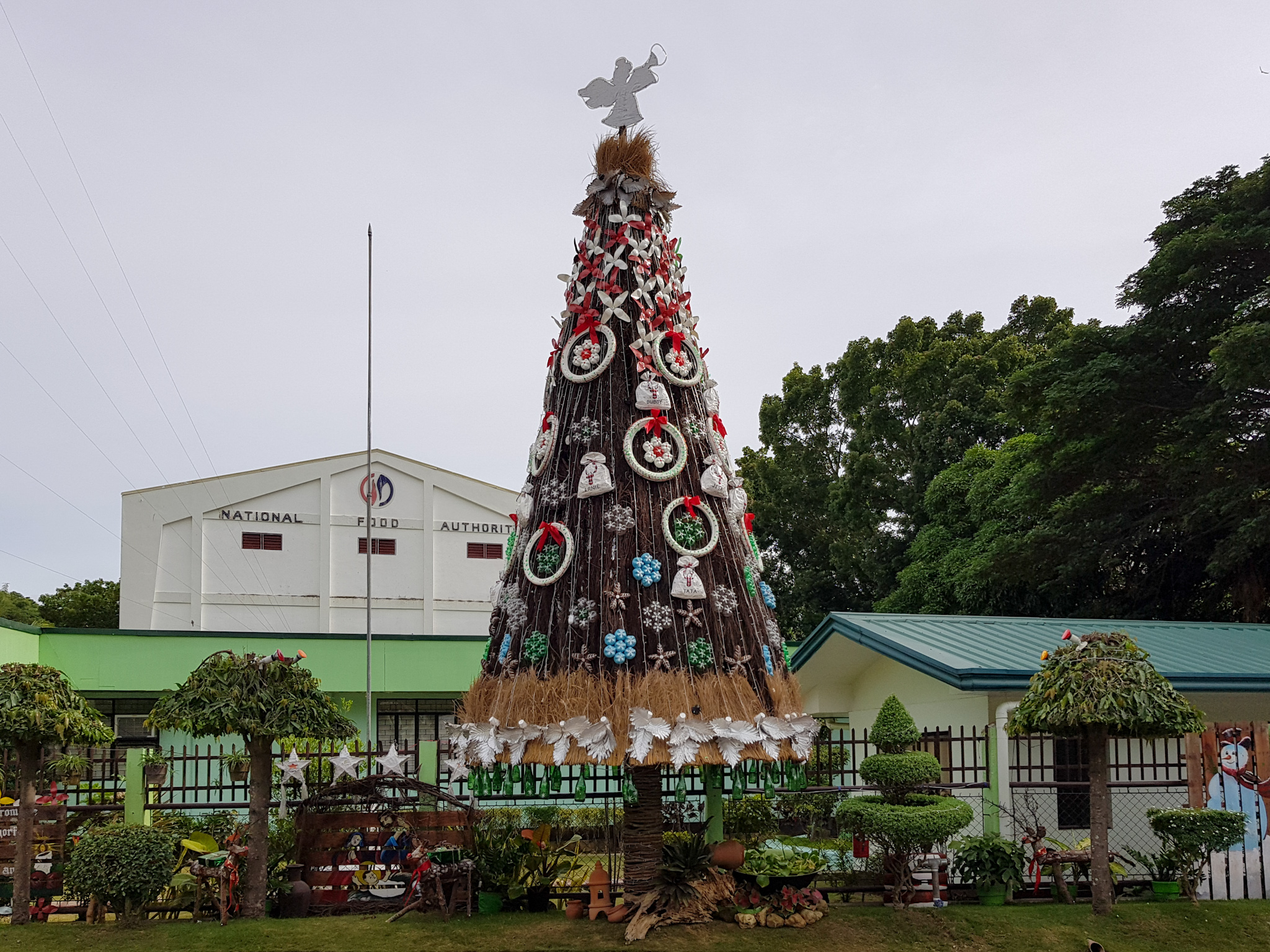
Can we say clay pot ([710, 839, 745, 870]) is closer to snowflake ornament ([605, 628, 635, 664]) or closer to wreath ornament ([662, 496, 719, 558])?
snowflake ornament ([605, 628, 635, 664])

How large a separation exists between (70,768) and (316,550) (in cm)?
1737

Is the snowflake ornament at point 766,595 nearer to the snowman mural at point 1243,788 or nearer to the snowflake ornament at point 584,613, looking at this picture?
the snowflake ornament at point 584,613

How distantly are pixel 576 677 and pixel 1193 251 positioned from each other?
19160mm

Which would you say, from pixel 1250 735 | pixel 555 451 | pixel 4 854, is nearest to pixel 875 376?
pixel 1250 735

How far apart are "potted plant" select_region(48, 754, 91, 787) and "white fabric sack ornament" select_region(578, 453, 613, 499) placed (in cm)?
876

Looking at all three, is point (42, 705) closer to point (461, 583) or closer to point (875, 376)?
point (461, 583)

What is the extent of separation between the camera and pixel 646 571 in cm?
984

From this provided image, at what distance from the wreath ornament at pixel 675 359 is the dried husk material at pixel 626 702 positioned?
3000 millimetres

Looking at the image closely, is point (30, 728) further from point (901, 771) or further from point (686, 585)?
point (901, 771)

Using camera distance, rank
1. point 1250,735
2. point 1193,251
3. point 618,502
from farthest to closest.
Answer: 1. point 1193,251
2. point 1250,735
3. point 618,502

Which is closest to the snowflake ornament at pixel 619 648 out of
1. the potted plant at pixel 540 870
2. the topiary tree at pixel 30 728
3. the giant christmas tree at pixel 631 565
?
the giant christmas tree at pixel 631 565

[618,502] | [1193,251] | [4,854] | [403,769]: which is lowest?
[4,854]

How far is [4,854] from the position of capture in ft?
36.9

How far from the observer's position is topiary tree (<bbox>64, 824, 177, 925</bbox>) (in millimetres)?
10000
